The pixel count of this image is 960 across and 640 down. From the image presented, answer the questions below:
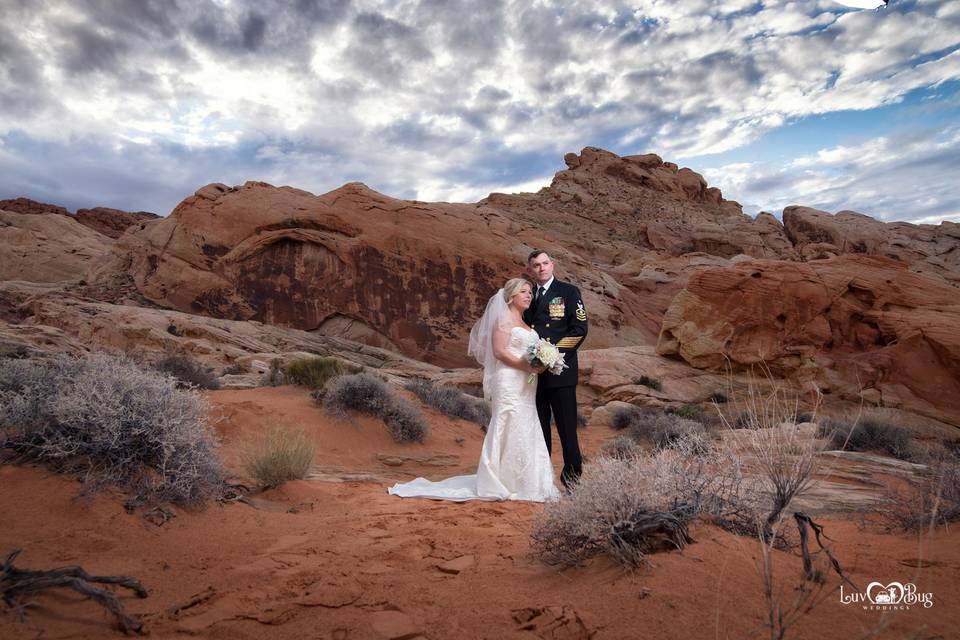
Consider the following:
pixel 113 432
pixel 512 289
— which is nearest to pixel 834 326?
pixel 512 289

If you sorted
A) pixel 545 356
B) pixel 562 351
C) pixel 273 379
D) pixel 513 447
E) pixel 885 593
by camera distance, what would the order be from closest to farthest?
pixel 885 593
pixel 545 356
pixel 513 447
pixel 562 351
pixel 273 379

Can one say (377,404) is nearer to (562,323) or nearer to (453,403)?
(453,403)

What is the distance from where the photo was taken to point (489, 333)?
591 centimetres

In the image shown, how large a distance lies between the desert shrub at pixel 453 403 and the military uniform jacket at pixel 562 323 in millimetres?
5911

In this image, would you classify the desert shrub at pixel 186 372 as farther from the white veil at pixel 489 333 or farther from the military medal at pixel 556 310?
the military medal at pixel 556 310

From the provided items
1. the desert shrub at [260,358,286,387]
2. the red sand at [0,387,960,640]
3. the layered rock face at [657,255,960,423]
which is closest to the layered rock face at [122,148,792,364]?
the layered rock face at [657,255,960,423]

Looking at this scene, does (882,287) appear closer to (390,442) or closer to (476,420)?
(476,420)

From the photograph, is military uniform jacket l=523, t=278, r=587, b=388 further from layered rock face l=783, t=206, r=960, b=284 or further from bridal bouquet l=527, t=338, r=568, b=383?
layered rock face l=783, t=206, r=960, b=284

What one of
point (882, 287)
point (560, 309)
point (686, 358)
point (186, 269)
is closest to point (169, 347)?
point (186, 269)

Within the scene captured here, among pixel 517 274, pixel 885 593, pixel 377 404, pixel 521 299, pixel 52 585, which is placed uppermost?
pixel 517 274

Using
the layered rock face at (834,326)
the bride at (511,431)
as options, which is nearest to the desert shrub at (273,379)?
the bride at (511,431)

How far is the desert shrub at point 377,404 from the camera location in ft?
29.9

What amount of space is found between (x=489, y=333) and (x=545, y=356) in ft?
2.76

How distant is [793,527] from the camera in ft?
10.1
